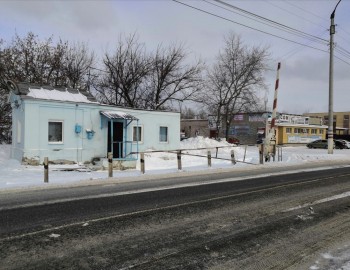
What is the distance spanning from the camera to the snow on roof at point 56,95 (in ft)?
61.5

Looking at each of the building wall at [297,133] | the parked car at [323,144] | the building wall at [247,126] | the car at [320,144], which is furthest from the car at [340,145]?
the building wall at [247,126]

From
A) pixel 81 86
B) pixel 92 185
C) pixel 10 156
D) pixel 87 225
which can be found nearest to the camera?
pixel 87 225

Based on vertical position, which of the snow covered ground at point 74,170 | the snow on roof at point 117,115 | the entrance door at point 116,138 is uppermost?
the snow on roof at point 117,115

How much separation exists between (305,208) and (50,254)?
569cm

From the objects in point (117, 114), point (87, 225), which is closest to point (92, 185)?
point (87, 225)

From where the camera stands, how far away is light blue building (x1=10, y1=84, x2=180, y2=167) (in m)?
18.2

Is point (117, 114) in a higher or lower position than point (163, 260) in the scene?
higher

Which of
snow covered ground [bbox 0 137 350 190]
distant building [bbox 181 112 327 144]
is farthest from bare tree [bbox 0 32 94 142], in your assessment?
distant building [bbox 181 112 327 144]

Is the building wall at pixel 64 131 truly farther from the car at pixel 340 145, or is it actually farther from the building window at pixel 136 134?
the car at pixel 340 145

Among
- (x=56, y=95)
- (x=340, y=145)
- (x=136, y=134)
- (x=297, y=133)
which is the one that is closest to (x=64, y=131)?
(x=56, y=95)

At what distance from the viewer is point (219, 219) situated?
7184mm

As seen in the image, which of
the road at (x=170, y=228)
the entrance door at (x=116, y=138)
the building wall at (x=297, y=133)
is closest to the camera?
the road at (x=170, y=228)

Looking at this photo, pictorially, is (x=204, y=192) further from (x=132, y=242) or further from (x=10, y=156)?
(x=10, y=156)

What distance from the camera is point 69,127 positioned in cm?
1931
